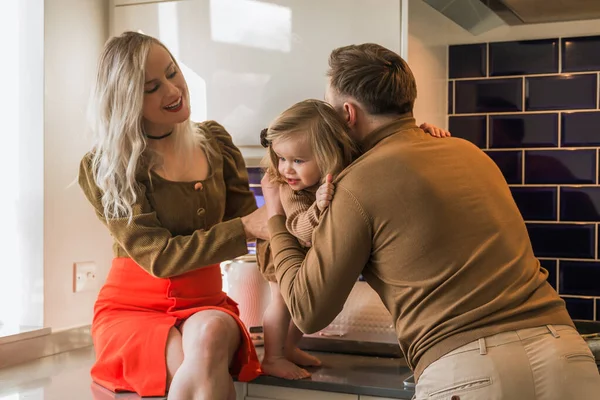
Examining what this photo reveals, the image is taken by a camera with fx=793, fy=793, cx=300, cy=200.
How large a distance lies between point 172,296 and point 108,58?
0.55m

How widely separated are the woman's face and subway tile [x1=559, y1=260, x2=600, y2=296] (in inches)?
47.7

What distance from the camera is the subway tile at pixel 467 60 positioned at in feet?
7.72

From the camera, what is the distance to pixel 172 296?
176cm

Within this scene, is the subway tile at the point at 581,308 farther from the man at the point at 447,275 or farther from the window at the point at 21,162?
the window at the point at 21,162

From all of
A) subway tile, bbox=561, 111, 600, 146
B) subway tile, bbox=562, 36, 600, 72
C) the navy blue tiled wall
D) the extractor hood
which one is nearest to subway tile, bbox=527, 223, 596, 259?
the navy blue tiled wall

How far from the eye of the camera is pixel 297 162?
4.82ft

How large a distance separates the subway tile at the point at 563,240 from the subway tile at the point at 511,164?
15 cm

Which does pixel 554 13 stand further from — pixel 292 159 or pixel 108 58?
pixel 108 58

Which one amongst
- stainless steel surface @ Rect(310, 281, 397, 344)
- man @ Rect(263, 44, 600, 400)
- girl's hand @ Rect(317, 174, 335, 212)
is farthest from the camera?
stainless steel surface @ Rect(310, 281, 397, 344)

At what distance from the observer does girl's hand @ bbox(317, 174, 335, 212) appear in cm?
129

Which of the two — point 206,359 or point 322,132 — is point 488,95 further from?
point 206,359

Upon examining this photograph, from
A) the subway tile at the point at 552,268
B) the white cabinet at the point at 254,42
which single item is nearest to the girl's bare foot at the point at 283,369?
the white cabinet at the point at 254,42

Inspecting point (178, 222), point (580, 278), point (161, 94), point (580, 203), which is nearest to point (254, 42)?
point (161, 94)

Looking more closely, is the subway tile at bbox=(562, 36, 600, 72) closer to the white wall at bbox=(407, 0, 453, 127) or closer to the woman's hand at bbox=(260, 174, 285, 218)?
the white wall at bbox=(407, 0, 453, 127)
